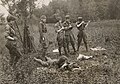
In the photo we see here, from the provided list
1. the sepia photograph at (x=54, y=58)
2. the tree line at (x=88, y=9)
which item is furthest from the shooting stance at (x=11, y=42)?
the tree line at (x=88, y=9)

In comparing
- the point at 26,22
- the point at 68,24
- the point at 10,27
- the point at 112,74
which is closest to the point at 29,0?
the point at 26,22

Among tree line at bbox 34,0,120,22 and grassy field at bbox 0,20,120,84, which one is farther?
tree line at bbox 34,0,120,22

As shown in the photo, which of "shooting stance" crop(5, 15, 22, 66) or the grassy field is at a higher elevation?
"shooting stance" crop(5, 15, 22, 66)

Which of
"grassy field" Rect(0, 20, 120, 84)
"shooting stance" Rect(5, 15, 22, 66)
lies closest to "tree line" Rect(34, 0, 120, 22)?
"grassy field" Rect(0, 20, 120, 84)

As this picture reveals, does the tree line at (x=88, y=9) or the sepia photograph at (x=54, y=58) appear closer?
the sepia photograph at (x=54, y=58)

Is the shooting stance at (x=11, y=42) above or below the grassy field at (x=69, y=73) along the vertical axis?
above

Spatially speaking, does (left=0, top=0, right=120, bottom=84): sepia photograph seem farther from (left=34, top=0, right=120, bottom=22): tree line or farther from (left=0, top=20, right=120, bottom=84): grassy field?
(left=34, top=0, right=120, bottom=22): tree line

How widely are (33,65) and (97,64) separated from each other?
3.04 metres

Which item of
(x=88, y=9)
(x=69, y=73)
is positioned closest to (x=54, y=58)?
(x=69, y=73)

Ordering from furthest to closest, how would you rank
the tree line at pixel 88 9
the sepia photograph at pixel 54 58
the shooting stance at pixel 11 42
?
the tree line at pixel 88 9 → the shooting stance at pixel 11 42 → the sepia photograph at pixel 54 58

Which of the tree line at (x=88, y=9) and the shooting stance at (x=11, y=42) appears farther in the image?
the tree line at (x=88, y=9)

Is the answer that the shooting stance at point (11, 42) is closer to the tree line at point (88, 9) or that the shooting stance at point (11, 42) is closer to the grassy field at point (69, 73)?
the grassy field at point (69, 73)

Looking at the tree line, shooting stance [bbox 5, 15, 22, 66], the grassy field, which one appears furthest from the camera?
the tree line

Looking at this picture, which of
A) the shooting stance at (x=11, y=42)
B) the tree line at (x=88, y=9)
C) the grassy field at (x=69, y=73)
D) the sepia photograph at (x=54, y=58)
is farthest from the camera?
the tree line at (x=88, y=9)
